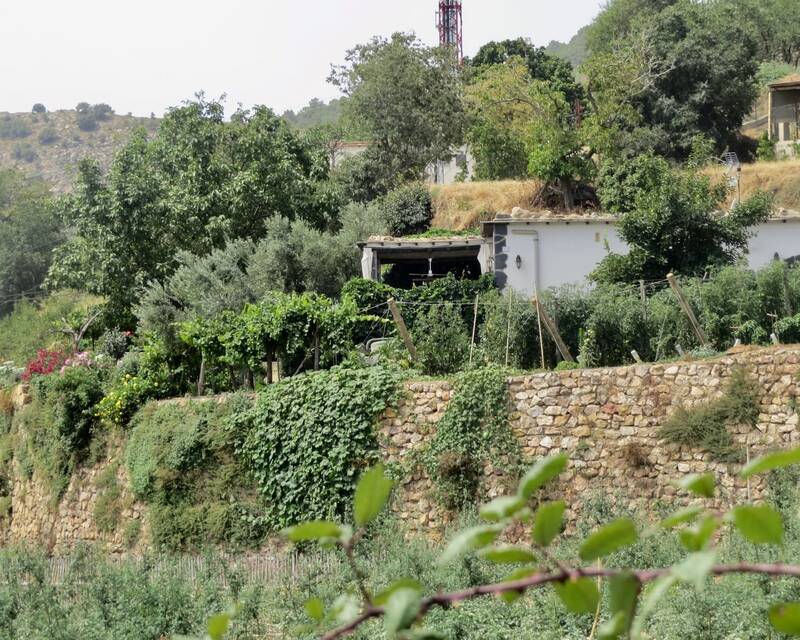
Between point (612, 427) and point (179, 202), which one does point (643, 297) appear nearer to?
point (612, 427)

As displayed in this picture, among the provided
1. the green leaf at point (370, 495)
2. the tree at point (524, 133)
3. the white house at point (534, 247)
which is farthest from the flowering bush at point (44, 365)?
the green leaf at point (370, 495)

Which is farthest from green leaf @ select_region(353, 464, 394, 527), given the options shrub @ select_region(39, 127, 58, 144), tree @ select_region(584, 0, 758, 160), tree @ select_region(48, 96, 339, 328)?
shrub @ select_region(39, 127, 58, 144)

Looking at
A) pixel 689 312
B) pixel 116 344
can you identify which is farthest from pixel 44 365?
pixel 689 312

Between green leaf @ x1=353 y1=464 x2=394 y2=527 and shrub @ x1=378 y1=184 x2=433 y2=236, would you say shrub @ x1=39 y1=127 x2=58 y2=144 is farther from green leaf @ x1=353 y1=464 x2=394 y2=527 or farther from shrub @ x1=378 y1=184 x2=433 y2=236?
green leaf @ x1=353 y1=464 x2=394 y2=527

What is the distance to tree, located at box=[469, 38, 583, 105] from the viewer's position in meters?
41.0

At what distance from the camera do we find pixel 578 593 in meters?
1.22

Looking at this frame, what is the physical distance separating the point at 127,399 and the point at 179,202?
21.0ft

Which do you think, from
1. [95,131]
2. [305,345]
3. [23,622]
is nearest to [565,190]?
[305,345]

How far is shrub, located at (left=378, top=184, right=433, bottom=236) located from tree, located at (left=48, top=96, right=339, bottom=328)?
2.68 metres

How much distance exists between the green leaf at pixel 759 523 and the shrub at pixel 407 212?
2601 cm

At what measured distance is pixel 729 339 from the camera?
15.6 metres

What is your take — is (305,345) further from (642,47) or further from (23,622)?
(642,47)

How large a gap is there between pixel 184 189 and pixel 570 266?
26.4 ft

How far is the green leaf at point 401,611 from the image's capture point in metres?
1.19
